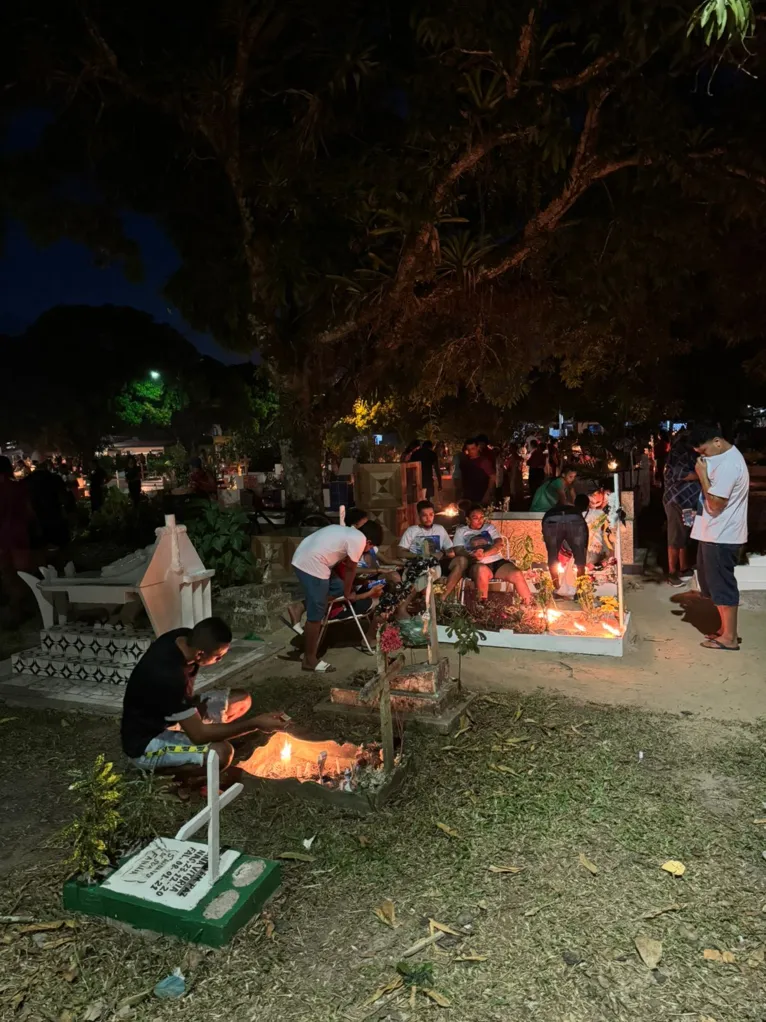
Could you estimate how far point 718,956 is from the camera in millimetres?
3010

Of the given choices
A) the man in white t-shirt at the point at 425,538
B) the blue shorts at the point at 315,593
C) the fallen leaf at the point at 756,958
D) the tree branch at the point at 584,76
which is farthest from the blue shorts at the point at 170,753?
the tree branch at the point at 584,76

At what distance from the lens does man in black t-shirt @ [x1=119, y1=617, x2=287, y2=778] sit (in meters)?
4.24

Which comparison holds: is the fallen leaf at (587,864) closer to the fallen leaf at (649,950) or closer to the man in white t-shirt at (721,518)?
the fallen leaf at (649,950)

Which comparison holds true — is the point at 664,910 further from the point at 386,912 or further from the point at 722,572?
the point at 722,572

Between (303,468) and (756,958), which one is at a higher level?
(303,468)

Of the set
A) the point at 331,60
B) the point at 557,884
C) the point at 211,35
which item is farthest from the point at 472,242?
the point at 557,884

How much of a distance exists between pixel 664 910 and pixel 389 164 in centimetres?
842

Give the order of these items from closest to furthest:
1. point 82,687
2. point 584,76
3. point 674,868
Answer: point 674,868 → point 82,687 → point 584,76

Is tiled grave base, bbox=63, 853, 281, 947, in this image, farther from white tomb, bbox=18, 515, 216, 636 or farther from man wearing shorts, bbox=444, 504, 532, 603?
man wearing shorts, bbox=444, 504, 532, 603

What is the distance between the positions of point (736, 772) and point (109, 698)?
4692mm

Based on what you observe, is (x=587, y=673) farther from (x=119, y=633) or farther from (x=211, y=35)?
(x=211, y=35)

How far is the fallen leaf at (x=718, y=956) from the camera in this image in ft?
9.79

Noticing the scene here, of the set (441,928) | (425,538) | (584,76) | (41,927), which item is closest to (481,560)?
(425,538)

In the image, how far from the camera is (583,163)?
31.3 ft
